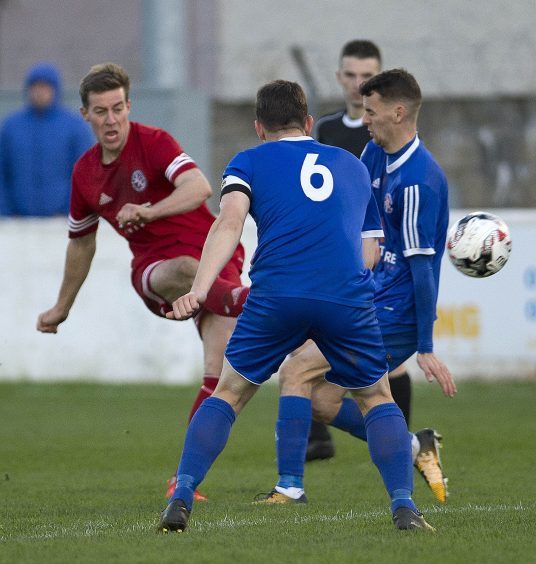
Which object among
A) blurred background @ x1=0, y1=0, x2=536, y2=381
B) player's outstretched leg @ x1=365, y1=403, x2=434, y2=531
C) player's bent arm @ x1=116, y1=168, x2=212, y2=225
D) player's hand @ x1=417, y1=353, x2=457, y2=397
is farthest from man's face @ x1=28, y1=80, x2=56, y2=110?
player's outstretched leg @ x1=365, y1=403, x2=434, y2=531

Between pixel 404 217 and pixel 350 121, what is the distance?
92.1 inches

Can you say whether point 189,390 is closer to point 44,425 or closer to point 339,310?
point 44,425

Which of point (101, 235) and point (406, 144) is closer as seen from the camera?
point (406, 144)

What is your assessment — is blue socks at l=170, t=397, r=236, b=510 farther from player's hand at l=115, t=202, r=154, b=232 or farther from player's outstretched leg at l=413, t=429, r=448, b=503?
player's outstretched leg at l=413, t=429, r=448, b=503

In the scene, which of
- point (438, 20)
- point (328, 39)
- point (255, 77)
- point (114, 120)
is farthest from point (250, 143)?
point (114, 120)

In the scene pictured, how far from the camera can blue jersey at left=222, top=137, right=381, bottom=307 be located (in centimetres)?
573

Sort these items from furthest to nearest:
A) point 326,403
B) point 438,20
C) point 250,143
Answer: point 438,20, point 250,143, point 326,403

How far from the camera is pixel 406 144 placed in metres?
6.91

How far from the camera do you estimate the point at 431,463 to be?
7.19 meters

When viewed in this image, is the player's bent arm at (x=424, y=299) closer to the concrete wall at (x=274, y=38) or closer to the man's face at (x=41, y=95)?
the man's face at (x=41, y=95)

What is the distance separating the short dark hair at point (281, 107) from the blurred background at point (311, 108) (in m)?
7.61

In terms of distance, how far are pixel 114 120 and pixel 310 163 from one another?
1.96 m

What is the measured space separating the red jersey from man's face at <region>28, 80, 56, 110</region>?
613 centimetres

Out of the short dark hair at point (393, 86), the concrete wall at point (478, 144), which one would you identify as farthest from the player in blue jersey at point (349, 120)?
the concrete wall at point (478, 144)
